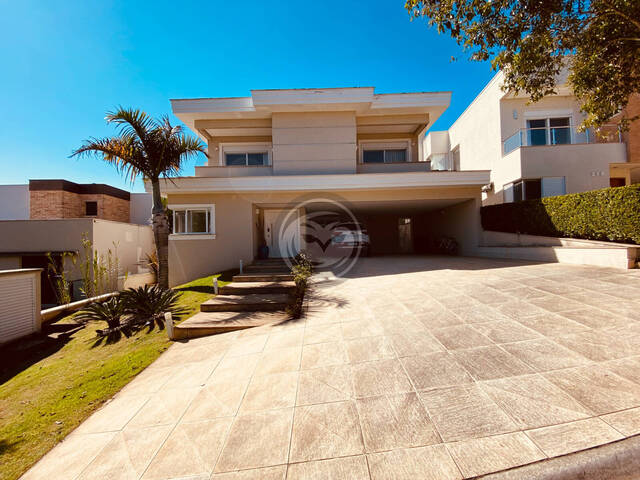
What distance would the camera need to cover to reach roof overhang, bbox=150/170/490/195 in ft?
32.6

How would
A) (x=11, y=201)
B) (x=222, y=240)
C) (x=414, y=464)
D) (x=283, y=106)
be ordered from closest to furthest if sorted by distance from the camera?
(x=414, y=464) → (x=222, y=240) → (x=283, y=106) → (x=11, y=201)

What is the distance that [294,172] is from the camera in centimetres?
1121

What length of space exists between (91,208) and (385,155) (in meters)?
21.1

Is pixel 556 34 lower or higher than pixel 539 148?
higher

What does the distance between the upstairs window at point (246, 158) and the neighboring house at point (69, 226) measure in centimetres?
599

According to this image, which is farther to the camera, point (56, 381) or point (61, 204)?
point (61, 204)

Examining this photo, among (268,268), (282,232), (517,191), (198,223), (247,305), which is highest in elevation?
(517,191)

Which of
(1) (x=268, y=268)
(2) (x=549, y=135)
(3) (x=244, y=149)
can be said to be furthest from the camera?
(3) (x=244, y=149)

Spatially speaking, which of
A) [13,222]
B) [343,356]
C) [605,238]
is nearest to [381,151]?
[605,238]

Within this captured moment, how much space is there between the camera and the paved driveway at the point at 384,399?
1987 millimetres

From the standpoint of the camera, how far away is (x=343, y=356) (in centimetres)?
343

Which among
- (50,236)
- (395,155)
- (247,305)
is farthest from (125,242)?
(395,155)

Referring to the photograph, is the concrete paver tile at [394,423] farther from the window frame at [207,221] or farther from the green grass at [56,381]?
the window frame at [207,221]

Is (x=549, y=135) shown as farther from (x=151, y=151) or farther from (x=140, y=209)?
(x=140, y=209)
